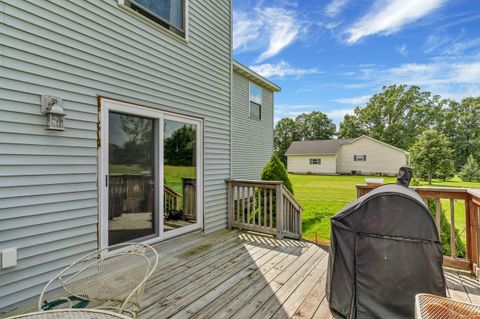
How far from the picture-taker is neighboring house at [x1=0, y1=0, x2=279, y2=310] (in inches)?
91.7

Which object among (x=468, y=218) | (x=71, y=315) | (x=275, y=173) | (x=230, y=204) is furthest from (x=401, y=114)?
(x=71, y=315)

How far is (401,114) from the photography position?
34.2 metres

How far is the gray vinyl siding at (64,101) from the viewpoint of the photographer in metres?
2.28

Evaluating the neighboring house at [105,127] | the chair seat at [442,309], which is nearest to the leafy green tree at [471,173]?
the neighboring house at [105,127]

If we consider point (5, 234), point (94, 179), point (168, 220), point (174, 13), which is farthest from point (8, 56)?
point (168, 220)

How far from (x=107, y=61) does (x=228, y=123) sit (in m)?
2.69

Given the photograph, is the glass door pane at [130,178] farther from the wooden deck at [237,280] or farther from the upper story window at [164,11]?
the upper story window at [164,11]

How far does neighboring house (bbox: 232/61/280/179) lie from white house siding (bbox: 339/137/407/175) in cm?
1872

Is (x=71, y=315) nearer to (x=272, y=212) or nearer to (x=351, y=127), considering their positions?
(x=272, y=212)

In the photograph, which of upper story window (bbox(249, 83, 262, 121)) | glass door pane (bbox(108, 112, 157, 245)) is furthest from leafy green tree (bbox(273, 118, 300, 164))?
glass door pane (bbox(108, 112, 157, 245))

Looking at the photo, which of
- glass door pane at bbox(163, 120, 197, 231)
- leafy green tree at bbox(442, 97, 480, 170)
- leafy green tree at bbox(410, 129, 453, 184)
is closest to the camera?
glass door pane at bbox(163, 120, 197, 231)

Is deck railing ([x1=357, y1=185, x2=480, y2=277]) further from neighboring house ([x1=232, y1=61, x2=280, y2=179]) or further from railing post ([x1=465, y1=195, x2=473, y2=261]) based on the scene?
neighboring house ([x1=232, y1=61, x2=280, y2=179])

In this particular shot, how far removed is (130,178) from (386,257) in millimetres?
3068

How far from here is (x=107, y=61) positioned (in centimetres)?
306
